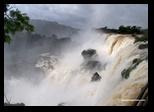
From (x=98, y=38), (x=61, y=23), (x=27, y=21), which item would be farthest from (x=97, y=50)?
(x=27, y=21)

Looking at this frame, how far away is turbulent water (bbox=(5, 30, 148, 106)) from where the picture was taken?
18.5ft

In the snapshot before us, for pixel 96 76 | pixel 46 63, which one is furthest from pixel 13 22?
pixel 96 76

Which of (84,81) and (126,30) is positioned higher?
(126,30)

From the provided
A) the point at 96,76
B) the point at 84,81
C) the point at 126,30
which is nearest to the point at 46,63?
the point at 84,81

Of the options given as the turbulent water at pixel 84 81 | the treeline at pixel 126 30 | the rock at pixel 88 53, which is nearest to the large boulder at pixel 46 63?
the turbulent water at pixel 84 81

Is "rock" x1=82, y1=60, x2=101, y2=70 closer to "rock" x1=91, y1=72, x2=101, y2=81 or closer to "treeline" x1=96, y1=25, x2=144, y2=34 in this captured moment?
"rock" x1=91, y1=72, x2=101, y2=81

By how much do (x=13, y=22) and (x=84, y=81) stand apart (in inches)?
43.9

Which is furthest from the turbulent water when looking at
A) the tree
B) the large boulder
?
the tree

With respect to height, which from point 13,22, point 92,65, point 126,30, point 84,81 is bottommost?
point 84,81

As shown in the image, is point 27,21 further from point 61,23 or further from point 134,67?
point 134,67

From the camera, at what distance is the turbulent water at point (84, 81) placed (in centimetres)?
564

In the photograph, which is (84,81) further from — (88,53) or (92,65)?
(88,53)

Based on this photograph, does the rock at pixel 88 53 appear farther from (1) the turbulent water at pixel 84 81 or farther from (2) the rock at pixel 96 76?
(2) the rock at pixel 96 76

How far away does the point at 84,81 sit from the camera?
5.69 metres
